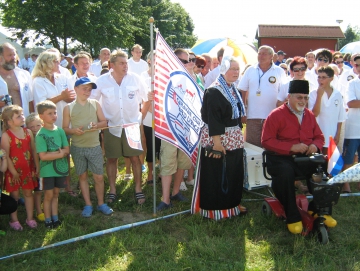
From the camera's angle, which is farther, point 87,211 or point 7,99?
point 87,211

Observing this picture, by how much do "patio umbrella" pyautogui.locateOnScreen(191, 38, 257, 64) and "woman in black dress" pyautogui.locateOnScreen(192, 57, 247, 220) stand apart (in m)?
8.91

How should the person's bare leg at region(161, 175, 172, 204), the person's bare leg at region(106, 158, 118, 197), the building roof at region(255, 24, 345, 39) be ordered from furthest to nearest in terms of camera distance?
the building roof at region(255, 24, 345, 39), the person's bare leg at region(106, 158, 118, 197), the person's bare leg at region(161, 175, 172, 204)

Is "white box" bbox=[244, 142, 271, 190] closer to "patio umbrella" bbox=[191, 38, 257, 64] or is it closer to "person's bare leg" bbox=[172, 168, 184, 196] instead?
"person's bare leg" bbox=[172, 168, 184, 196]

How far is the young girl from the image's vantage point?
399 cm

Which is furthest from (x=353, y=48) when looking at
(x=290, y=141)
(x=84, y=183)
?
(x=84, y=183)

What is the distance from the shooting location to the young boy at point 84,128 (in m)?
4.38

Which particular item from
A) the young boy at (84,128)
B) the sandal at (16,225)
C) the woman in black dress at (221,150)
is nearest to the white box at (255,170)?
the woman in black dress at (221,150)

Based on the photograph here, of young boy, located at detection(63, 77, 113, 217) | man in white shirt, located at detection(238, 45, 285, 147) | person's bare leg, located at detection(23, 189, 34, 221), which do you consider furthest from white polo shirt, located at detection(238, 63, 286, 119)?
→ person's bare leg, located at detection(23, 189, 34, 221)

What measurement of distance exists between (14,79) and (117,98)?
1.36 m

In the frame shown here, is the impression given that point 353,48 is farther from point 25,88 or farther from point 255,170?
point 25,88

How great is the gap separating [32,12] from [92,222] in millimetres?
23847

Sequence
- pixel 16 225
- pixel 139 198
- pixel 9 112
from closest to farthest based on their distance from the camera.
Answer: pixel 9 112, pixel 16 225, pixel 139 198

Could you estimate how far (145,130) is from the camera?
18.2ft

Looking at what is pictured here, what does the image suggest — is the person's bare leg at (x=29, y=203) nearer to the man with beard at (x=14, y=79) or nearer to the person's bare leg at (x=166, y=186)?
the man with beard at (x=14, y=79)
